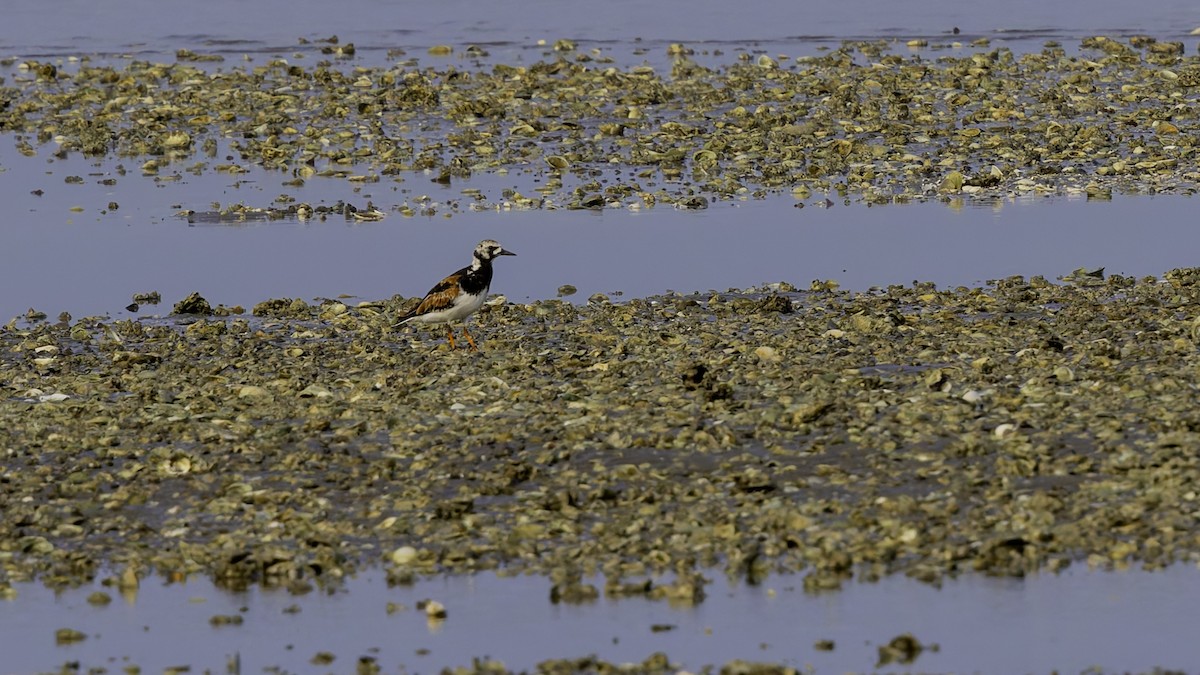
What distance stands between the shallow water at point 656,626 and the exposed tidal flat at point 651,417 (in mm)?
238

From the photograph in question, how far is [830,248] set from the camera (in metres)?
24.9

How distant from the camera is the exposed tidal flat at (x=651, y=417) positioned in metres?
13.9

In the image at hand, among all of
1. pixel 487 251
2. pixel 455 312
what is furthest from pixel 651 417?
pixel 487 251

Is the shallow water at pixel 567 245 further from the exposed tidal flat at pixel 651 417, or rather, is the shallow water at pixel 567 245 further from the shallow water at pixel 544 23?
the shallow water at pixel 544 23

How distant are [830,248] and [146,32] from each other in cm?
3267

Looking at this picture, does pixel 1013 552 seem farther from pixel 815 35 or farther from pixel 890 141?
pixel 815 35

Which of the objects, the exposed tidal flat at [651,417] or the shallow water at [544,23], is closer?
the exposed tidal flat at [651,417]

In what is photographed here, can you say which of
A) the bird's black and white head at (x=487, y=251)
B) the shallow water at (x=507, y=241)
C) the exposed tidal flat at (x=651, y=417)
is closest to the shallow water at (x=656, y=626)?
the exposed tidal flat at (x=651, y=417)

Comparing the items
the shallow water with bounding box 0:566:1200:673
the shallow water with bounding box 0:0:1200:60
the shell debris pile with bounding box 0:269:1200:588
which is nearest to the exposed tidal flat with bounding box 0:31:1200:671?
the shell debris pile with bounding box 0:269:1200:588

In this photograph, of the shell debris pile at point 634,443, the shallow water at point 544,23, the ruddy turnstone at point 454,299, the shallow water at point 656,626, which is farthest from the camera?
the shallow water at point 544,23

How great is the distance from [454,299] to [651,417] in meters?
4.15

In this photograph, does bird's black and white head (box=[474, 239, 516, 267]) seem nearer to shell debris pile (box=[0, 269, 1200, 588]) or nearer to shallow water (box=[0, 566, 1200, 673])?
shell debris pile (box=[0, 269, 1200, 588])

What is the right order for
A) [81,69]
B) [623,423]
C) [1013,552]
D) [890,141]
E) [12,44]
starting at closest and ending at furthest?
[1013,552]
[623,423]
[890,141]
[81,69]
[12,44]

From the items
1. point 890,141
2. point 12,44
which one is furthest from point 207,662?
point 12,44
